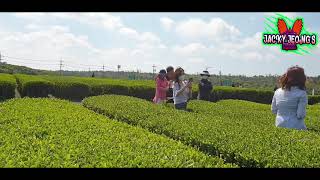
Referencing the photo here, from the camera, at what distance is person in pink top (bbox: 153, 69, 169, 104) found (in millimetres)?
12305

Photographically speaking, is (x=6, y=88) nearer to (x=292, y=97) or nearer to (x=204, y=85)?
(x=204, y=85)

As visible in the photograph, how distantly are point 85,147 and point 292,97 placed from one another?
3669mm

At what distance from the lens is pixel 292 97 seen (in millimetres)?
6875

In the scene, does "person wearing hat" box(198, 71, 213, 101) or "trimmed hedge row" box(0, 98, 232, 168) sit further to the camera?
"person wearing hat" box(198, 71, 213, 101)

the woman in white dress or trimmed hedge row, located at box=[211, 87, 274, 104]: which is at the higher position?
the woman in white dress

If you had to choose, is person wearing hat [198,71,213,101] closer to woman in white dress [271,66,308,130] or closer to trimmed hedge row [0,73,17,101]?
trimmed hedge row [0,73,17,101]

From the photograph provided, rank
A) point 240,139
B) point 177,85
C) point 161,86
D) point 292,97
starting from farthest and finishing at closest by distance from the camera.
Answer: point 161,86, point 177,85, point 292,97, point 240,139

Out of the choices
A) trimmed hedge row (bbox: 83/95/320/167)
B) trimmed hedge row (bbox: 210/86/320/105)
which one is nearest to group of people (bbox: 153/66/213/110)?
trimmed hedge row (bbox: 83/95/320/167)

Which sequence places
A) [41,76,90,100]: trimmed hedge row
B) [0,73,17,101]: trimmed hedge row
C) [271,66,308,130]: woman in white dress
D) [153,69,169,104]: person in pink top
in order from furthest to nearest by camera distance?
1. [41,76,90,100]: trimmed hedge row
2. [0,73,17,101]: trimmed hedge row
3. [153,69,169,104]: person in pink top
4. [271,66,308,130]: woman in white dress

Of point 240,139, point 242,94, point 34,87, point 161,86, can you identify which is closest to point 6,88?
point 34,87

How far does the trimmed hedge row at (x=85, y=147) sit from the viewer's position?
4.38 metres

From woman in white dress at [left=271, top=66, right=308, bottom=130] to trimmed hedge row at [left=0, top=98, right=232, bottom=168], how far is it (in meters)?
2.30

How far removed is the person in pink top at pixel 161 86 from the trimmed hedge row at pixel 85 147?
4.88 m
